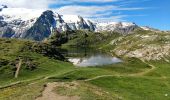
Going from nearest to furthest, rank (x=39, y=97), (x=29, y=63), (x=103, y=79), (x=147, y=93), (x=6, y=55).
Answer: (x=39, y=97), (x=147, y=93), (x=103, y=79), (x=29, y=63), (x=6, y=55)

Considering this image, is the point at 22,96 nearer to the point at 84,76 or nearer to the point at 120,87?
the point at 120,87

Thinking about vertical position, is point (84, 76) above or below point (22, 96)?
below

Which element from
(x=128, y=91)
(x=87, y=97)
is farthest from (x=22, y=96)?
(x=128, y=91)

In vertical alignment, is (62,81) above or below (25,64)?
above

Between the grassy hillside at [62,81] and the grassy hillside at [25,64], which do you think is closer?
the grassy hillside at [62,81]

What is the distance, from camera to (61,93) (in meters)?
76.0

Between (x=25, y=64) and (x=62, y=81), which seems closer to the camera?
(x=62, y=81)

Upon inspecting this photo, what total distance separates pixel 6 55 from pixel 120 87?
6131 centimetres

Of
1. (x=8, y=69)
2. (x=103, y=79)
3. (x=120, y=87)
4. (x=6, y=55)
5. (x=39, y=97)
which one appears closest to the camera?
(x=39, y=97)

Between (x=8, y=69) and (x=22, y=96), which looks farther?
(x=8, y=69)

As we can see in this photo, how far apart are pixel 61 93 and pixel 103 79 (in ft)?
168

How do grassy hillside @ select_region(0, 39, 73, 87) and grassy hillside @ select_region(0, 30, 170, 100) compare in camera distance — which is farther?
grassy hillside @ select_region(0, 39, 73, 87)

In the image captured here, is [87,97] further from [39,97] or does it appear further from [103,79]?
[103,79]

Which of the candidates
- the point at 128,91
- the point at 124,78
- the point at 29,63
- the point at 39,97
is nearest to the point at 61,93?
the point at 39,97
